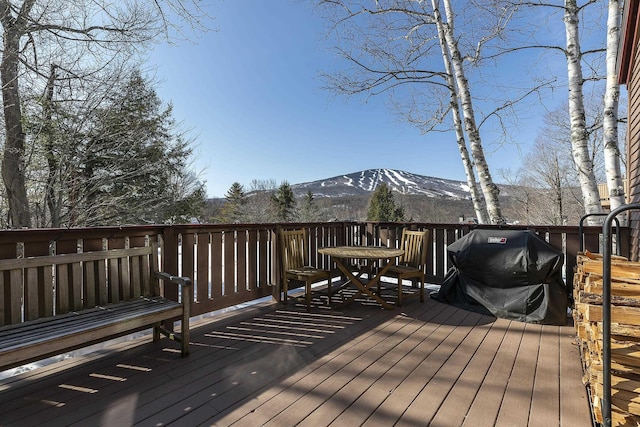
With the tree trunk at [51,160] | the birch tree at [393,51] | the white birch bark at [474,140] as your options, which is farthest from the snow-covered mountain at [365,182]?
the white birch bark at [474,140]

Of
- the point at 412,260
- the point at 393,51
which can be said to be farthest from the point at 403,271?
the point at 393,51

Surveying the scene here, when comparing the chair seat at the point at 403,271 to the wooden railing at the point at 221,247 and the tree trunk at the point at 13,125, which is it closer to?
the wooden railing at the point at 221,247

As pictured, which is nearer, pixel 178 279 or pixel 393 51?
pixel 178 279

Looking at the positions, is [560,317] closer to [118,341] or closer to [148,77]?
[118,341]

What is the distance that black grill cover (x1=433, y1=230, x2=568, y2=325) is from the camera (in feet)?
10.5

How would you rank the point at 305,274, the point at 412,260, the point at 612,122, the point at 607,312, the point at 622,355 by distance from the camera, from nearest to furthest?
the point at 607,312 < the point at 622,355 < the point at 305,274 < the point at 412,260 < the point at 612,122

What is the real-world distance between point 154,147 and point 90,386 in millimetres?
8533

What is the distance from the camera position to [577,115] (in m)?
4.93

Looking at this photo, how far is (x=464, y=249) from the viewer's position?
3723 mm

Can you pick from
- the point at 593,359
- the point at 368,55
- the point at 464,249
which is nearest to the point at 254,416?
the point at 593,359

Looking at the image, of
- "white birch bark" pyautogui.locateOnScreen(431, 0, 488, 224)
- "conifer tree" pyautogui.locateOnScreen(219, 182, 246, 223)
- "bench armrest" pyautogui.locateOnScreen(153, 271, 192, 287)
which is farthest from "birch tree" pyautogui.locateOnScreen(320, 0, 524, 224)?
"conifer tree" pyautogui.locateOnScreen(219, 182, 246, 223)

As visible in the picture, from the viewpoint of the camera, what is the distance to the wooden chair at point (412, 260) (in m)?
3.79

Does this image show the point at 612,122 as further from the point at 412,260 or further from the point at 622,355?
the point at 622,355

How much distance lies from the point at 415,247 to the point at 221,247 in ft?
8.18
